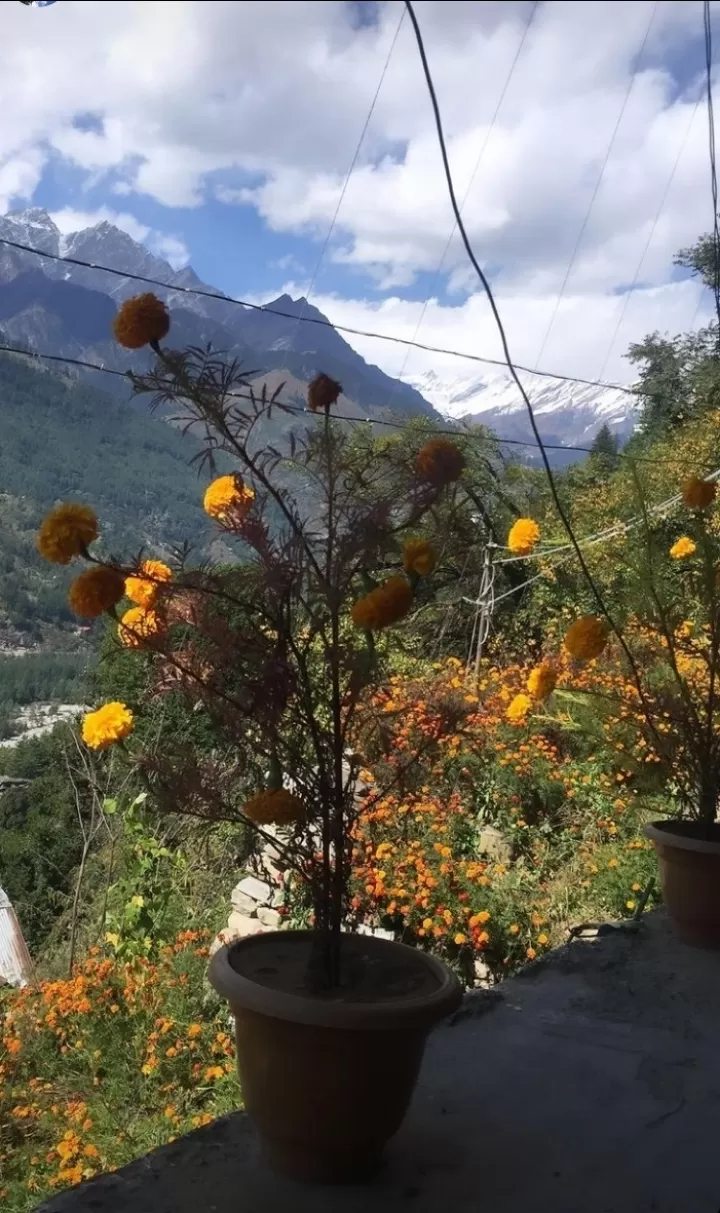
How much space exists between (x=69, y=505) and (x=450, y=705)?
578 mm

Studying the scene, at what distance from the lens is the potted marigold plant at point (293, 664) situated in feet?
3.46

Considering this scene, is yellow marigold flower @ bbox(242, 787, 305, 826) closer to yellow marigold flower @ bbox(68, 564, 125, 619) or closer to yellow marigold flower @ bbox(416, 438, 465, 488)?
yellow marigold flower @ bbox(68, 564, 125, 619)

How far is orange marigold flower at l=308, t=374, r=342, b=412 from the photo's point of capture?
1188mm

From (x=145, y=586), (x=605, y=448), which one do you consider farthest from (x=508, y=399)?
(x=605, y=448)

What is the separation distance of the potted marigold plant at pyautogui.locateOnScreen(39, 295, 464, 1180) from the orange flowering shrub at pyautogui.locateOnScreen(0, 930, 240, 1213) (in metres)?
1.41

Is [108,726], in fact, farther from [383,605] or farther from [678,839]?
[678,839]

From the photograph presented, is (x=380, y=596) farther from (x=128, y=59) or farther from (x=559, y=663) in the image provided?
(x=559, y=663)

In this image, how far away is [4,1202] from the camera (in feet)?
7.25

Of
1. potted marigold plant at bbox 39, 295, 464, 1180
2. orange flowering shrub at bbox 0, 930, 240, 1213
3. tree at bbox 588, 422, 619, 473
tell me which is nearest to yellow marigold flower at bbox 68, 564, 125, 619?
potted marigold plant at bbox 39, 295, 464, 1180

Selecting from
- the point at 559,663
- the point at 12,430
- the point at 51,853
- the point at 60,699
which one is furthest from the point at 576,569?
the point at 12,430

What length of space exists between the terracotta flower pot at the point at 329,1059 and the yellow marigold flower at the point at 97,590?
495mm

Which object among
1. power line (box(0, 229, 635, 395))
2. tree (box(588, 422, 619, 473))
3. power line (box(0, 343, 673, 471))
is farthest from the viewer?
tree (box(588, 422, 619, 473))

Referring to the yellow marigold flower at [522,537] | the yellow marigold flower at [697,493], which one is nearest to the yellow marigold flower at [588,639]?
the yellow marigold flower at [522,537]

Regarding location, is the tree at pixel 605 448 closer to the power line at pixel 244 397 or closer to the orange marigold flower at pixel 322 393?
the power line at pixel 244 397
